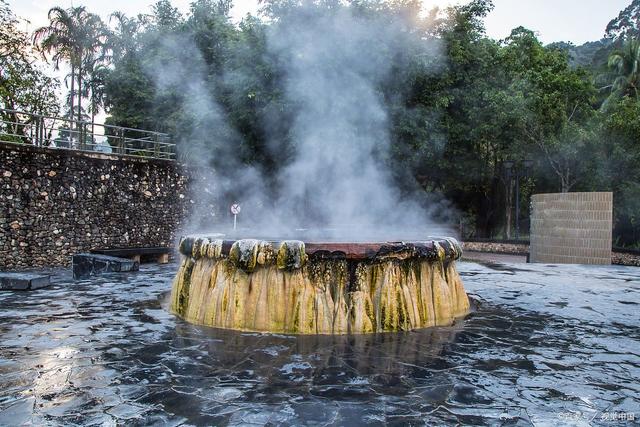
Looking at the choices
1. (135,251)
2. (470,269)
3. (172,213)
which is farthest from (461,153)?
(135,251)

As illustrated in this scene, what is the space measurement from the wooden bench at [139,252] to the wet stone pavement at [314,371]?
5563mm

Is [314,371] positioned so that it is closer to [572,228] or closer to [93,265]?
[93,265]

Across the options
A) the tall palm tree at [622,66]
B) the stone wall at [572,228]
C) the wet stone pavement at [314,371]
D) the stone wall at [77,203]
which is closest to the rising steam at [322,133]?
the stone wall at [77,203]

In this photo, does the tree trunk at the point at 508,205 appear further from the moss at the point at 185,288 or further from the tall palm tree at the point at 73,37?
the tall palm tree at the point at 73,37

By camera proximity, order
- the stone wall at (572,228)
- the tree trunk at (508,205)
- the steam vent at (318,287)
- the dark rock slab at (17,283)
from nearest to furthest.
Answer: the steam vent at (318,287), the dark rock slab at (17,283), the stone wall at (572,228), the tree trunk at (508,205)

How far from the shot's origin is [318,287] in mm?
4461

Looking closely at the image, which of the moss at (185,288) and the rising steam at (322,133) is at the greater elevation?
the rising steam at (322,133)

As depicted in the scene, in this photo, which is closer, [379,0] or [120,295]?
[120,295]

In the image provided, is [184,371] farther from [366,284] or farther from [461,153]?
[461,153]

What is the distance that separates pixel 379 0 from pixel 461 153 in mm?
5719

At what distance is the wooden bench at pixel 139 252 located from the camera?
10969mm

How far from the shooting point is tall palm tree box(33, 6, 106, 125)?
82.8ft

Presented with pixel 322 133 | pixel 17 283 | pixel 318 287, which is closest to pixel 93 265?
pixel 17 283

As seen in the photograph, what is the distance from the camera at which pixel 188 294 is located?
5148 millimetres
